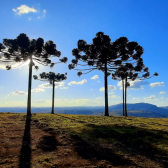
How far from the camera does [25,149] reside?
806cm

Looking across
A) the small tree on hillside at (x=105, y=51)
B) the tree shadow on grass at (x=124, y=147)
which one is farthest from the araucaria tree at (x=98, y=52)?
the tree shadow on grass at (x=124, y=147)

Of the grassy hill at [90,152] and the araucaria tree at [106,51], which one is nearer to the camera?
the grassy hill at [90,152]

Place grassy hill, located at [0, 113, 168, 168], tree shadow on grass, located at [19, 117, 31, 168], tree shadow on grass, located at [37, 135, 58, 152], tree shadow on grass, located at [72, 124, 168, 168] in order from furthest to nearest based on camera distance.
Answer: tree shadow on grass, located at [37, 135, 58, 152] → tree shadow on grass, located at [72, 124, 168, 168] → grassy hill, located at [0, 113, 168, 168] → tree shadow on grass, located at [19, 117, 31, 168]

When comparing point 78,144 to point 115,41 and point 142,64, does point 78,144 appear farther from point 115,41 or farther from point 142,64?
point 142,64

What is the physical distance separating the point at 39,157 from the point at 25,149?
1.62 metres

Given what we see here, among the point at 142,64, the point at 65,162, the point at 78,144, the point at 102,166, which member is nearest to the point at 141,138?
the point at 78,144

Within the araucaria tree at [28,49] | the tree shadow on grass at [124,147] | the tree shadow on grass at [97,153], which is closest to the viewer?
the tree shadow on grass at [97,153]

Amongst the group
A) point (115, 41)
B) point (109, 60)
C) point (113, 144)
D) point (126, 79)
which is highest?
point (115, 41)

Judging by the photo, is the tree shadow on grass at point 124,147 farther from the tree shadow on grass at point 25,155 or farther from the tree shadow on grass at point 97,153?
the tree shadow on grass at point 25,155

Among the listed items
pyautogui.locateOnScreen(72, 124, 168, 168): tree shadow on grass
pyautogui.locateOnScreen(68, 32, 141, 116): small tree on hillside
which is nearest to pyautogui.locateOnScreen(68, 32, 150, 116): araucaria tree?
pyautogui.locateOnScreen(68, 32, 141, 116): small tree on hillside

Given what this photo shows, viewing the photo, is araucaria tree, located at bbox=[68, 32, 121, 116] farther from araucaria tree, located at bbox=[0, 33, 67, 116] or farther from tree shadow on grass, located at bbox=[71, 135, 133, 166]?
tree shadow on grass, located at bbox=[71, 135, 133, 166]

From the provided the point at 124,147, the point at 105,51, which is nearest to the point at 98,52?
the point at 105,51

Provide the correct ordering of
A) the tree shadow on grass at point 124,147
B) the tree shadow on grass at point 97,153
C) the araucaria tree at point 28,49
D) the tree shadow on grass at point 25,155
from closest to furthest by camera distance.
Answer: the tree shadow on grass at point 25,155, the tree shadow on grass at point 97,153, the tree shadow on grass at point 124,147, the araucaria tree at point 28,49

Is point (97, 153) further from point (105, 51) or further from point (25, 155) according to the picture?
point (105, 51)
